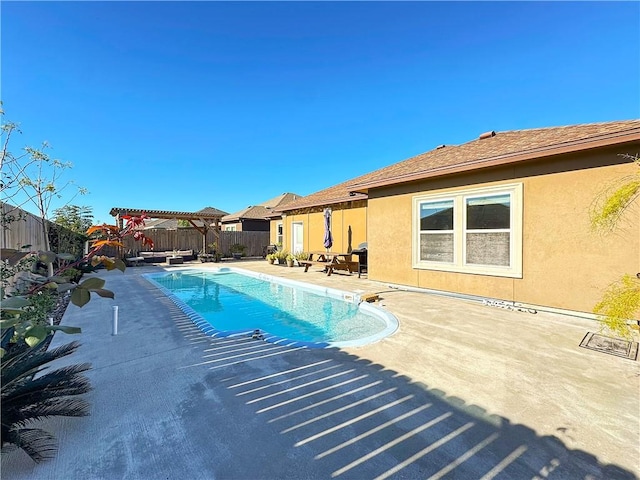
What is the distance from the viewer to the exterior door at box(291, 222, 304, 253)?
17.0 m

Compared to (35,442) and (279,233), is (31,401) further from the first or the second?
(279,233)

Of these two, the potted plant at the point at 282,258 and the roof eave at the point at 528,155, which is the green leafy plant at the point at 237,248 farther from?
the roof eave at the point at 528,155

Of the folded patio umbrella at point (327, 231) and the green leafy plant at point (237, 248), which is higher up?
the folded patio umbrella at point (327, 231)

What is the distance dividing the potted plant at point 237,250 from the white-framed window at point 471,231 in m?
16.2

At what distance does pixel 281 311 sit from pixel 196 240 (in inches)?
721

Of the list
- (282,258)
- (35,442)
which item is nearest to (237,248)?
(282,258)

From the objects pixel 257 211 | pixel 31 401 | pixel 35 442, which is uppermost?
pixel 257 211

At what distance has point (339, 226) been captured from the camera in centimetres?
1401

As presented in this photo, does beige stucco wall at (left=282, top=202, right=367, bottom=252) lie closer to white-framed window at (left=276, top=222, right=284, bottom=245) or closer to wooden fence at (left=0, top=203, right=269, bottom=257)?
white-framed window at (left=276, top=222, right=284, bottom=245)

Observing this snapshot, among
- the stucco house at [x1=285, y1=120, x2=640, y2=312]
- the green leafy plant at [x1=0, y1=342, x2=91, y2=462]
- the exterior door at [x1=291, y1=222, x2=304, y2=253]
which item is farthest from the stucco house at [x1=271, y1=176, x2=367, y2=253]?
the green leafy plant at [x1=0, y1=342, x2=91, y2=462]

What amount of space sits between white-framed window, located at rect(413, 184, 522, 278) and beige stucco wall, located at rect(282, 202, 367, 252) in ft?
14.6

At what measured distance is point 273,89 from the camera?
48.5 feet

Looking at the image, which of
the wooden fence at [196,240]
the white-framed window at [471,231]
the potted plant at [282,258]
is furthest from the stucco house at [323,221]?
the wooden fence at [196,240]

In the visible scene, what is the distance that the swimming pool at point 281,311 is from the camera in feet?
18.1
